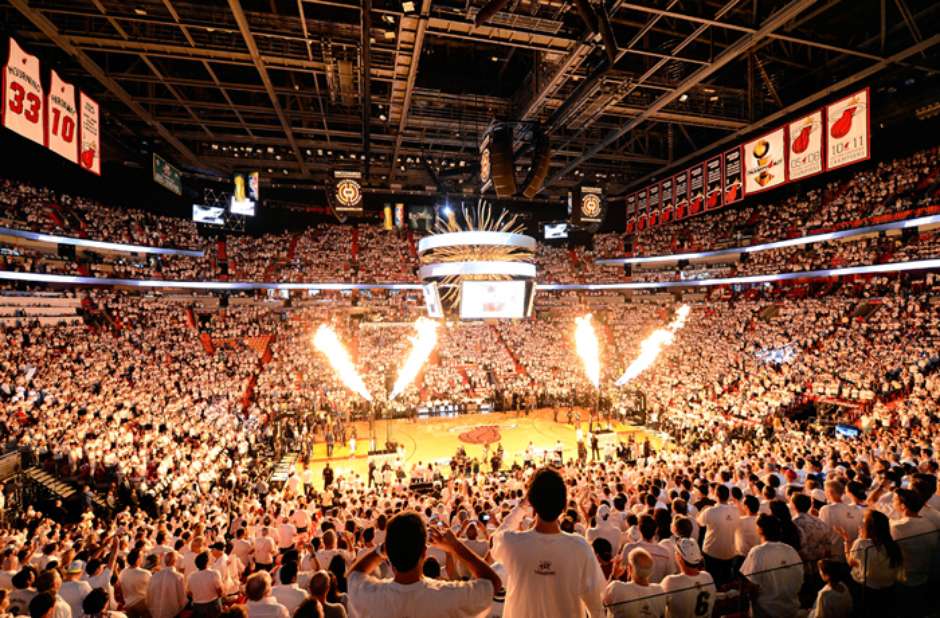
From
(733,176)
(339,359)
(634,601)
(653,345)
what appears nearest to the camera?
(634,601)

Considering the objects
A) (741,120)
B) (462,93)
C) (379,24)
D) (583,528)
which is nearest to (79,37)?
(379,24)

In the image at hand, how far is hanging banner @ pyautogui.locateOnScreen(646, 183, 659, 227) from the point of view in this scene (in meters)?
26.4

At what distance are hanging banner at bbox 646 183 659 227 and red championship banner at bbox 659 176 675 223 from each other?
40 cm

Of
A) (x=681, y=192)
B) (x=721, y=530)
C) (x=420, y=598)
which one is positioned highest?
(x=681, y=192)

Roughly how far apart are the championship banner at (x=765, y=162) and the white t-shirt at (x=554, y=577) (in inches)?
738

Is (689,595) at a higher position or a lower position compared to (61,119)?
lower

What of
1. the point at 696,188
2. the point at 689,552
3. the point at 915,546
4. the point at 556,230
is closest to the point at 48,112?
Answer: the point at 689,552

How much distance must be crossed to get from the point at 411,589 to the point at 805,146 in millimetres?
19561

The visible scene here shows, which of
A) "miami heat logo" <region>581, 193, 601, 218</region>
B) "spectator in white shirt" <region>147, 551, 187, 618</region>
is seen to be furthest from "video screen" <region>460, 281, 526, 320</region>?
"spectator in white shirt" <region>147, 551, 187, 618</region>

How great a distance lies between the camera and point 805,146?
16.4 metres

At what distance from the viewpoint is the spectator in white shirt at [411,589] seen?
2320mm

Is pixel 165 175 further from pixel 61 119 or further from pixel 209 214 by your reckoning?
pixel 61 119

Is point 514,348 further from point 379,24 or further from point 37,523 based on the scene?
point 37,523

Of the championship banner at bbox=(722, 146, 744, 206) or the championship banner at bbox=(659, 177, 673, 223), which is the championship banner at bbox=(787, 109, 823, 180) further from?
the championship banner at bbox=(659, 177, 673, 223)
